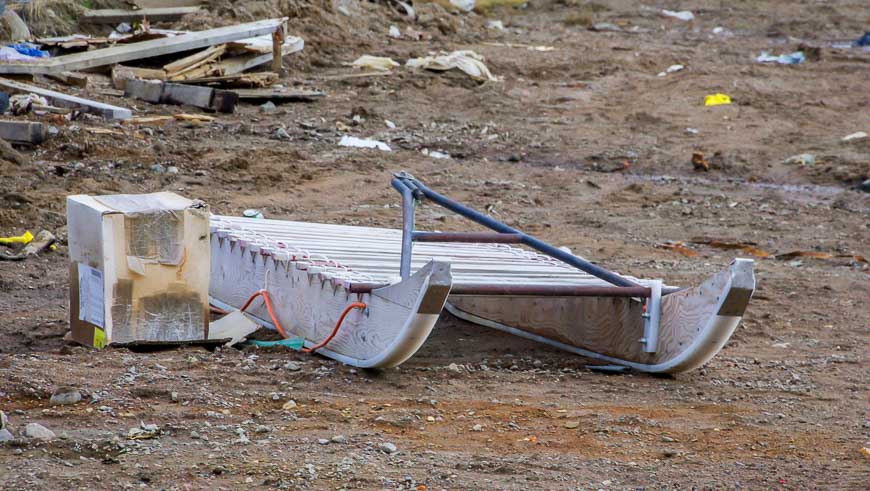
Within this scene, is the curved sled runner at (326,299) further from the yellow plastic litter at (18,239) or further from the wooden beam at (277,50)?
the wooden beam at (277,50)

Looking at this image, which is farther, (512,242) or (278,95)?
(278,95)

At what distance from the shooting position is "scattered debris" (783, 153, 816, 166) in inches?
439

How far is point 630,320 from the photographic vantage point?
512cm

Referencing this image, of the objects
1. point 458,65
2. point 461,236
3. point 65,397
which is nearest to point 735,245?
point 461,236

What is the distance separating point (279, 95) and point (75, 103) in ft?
7.94

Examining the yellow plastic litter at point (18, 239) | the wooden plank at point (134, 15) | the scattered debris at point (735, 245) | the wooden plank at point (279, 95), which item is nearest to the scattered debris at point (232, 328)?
the yellow plastic litter at point (18, 239)

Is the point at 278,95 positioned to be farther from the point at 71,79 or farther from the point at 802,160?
the point at 802,160

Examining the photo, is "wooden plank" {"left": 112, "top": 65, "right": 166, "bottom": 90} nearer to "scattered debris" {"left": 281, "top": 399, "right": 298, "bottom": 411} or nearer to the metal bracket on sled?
the metal bracket on sled

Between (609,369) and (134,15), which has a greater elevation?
(134,15)

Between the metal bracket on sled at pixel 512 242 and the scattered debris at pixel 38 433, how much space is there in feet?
5.51

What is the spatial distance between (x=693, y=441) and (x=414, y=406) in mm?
1067

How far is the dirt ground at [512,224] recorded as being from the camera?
3.76 m

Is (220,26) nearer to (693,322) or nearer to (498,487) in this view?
(693,322)

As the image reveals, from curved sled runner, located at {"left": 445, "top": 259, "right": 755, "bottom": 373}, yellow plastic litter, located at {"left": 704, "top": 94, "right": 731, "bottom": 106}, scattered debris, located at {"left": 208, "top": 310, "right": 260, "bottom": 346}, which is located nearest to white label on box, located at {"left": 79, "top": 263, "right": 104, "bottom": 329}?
scattered debris, located at {"left": 208, "top": 310, "right": 260, "bottom": 346}
